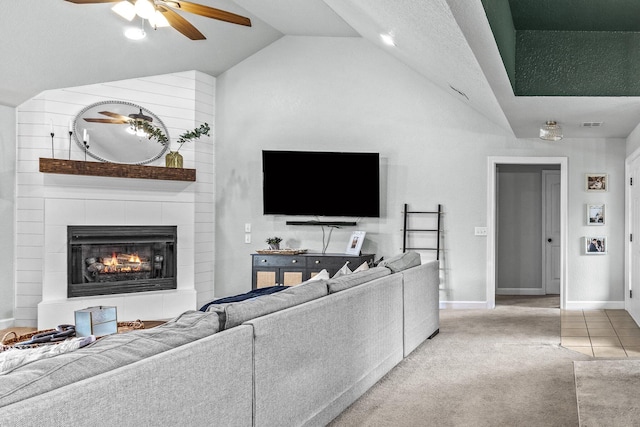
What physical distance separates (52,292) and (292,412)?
402cm

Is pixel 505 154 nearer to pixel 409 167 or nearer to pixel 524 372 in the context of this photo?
pixel 409 167

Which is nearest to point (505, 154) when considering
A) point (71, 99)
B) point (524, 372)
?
point (524, 372)

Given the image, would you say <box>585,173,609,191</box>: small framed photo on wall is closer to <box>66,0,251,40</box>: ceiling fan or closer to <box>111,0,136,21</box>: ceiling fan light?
<box>66,0,251,40</box>: ceiling fan

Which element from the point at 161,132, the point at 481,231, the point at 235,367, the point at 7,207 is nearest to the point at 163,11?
the point at 161,132

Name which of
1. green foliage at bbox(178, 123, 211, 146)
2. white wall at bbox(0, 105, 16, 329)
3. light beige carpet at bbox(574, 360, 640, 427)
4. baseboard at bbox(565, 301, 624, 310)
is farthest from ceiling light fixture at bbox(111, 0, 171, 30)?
baseboard at bbox(565, 301, 624, 310)

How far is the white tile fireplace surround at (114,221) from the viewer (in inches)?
223

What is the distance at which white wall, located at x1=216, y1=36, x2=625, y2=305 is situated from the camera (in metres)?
6.71

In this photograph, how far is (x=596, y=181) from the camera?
263 inches

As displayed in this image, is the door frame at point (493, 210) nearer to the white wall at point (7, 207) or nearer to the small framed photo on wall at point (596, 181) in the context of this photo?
the small framed photo on wall at point (596, 181)

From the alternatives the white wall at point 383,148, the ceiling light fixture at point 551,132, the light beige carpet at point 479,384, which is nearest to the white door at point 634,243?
the white wall at point 383,148

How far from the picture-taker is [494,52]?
348cm

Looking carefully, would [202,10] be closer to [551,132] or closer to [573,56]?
[573,56]

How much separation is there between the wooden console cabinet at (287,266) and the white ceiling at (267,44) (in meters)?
2.32

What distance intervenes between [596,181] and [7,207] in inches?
256
